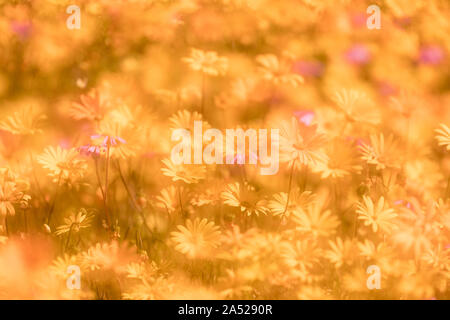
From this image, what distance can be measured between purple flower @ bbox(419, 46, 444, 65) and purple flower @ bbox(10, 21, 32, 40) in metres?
0.98

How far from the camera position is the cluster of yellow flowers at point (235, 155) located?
38.4 inches

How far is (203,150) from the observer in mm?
1084

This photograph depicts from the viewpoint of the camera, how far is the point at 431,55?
4.46 feet

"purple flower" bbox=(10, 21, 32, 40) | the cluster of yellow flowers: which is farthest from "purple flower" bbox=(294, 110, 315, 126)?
"purple flower" bbox=(10, 21, 32, 40)

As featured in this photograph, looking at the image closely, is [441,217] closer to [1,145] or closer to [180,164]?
[180,164]

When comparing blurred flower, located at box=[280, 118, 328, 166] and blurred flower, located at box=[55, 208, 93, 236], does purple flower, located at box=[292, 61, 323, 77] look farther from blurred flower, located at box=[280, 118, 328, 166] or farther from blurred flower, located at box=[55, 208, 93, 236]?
blurred flower, located at box=[55, 208, 93, 236]

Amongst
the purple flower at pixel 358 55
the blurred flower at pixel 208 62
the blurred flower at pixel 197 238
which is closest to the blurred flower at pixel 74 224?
the blurred flower at pixel 197 238

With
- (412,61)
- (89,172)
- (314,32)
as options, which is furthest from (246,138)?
(412,61)

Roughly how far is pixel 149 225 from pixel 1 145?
361 mm

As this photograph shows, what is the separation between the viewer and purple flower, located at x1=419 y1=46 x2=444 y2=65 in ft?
4.41

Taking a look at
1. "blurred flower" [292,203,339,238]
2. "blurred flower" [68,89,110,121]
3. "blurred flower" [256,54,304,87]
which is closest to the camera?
"blurred flower" [292,203,339,238]

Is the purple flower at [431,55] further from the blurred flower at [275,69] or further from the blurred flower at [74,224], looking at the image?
the blurred flower at [74,224]

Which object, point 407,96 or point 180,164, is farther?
point 407,96

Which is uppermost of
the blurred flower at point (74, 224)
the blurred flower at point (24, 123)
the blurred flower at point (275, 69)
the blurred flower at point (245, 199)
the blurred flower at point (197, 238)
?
the blurred flower at point (275, 69)
